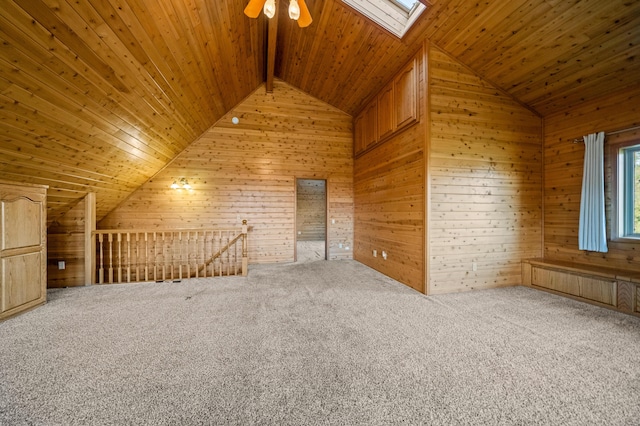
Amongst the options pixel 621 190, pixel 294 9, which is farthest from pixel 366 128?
pixel 621 190

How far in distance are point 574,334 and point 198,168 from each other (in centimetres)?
640

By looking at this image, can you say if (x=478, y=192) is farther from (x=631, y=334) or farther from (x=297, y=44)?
(x=297, y=44)

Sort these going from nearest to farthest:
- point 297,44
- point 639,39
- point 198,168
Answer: point 639,39 < point 297,44 < point 198,168

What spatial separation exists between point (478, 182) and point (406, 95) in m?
1.72

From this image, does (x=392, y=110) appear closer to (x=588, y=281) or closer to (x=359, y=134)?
(x=359, y=134)

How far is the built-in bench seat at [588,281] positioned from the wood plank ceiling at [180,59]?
2359 millimetres

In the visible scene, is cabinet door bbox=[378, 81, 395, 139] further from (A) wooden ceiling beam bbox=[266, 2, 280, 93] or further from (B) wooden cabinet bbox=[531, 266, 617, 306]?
(B) wooden cabinet bbox=[531, 266, 617, 306]

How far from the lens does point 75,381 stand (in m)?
1.60

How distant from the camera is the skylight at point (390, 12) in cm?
319

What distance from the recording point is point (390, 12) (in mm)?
3285

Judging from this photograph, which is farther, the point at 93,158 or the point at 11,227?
the point at 93,158

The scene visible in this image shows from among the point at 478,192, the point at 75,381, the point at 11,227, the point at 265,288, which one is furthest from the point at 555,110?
the point at 11,227

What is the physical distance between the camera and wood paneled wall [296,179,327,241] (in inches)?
399

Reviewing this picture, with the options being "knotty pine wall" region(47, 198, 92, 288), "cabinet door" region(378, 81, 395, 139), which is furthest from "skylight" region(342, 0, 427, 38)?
"knotty pine wall" region(47, 198, 92, 288)
